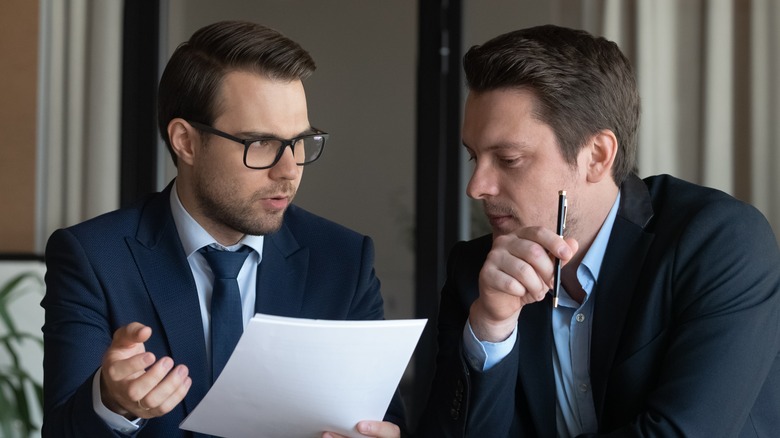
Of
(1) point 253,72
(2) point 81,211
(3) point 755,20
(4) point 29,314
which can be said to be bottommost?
(4) point 29,314

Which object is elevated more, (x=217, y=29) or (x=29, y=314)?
(x=217, y=29)

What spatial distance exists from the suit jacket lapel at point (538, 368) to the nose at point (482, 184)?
28cm

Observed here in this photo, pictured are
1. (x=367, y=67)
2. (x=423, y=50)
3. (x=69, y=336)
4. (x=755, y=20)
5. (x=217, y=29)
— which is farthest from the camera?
(x=367, y=67)

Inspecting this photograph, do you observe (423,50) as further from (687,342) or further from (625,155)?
(687,342)

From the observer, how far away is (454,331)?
2170mm

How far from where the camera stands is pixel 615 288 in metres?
1.96

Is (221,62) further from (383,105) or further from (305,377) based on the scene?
(383,105)

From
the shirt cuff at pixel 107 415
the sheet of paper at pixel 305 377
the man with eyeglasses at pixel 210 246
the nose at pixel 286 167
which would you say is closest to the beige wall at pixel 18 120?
the man with eyeglasses at pixel 210 246

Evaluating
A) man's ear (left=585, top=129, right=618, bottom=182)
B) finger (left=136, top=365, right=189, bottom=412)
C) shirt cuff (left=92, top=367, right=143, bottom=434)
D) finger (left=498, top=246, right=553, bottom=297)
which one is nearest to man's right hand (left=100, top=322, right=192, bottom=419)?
finger (left=136, top=365, right=189, bottom=412)

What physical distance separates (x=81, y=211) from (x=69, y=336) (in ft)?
8.31

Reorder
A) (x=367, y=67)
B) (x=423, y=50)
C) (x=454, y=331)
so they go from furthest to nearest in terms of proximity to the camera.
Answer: (x=367, y=67) < (x=423, y=50) < (x=454, y=331)

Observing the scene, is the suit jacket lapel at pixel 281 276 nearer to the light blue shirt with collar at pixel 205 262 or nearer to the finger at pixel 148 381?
the light blue shirt with collar at pixel 205 262

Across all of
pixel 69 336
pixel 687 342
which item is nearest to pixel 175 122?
pixel 69 336

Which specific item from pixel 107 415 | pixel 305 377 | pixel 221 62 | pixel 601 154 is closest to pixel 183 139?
pixel 221 62
